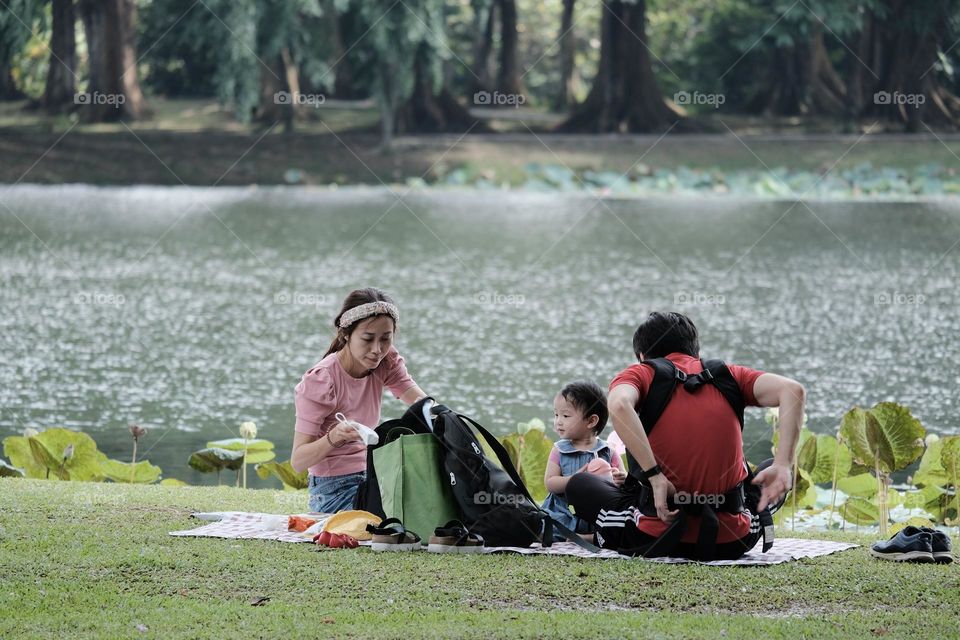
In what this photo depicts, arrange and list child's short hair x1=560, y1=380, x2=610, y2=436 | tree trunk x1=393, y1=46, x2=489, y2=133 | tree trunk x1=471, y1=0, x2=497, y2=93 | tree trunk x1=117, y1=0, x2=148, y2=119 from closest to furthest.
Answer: child's short hair x1=560, y1=380, x2=610, y2=436 → tree trunk x1=393, y1=46, x2=489, y2=133 → tree trunk x1=117, y1=0, x2=148, y2=119 → tree trunk x1=471, y1=0, x2=497, y2=93

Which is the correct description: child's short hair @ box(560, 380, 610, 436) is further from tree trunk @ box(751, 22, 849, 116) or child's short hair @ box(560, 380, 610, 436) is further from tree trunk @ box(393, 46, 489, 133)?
tree trunk @ box(751, 22, 849, 116)

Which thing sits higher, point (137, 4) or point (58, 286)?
point (137, 4)

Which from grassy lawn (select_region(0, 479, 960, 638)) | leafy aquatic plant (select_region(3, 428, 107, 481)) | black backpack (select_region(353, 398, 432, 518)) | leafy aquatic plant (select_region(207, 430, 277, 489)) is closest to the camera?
grassy lawn (select_region(0, 479, 960, 638))

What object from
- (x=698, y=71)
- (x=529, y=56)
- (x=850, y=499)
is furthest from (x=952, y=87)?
(x=850, y=499)

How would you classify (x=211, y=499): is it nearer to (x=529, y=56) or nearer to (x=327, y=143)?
(x=327, y=143)

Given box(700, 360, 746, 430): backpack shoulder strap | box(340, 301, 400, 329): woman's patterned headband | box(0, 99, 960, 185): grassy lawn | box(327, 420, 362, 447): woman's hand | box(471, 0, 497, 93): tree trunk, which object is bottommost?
box(327, 420, 362, 447): woman's hand

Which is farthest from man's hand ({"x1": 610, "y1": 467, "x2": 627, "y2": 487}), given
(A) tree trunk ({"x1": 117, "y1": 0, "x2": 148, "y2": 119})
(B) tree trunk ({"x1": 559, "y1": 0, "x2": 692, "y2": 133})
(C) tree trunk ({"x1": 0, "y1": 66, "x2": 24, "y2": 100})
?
(C) tree trunk ({"x1": 0, "y1": 66, "x2": 24, "y2": 100})

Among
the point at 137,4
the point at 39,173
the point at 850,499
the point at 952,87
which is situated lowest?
the point at 850,499

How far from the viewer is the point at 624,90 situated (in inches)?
1176

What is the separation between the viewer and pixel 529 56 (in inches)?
1641

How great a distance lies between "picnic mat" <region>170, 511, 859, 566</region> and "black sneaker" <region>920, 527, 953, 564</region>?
0.98 ft

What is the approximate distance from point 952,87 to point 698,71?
607cm

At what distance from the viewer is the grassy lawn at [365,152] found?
2644 cm

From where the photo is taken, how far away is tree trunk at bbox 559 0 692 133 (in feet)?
97.2
